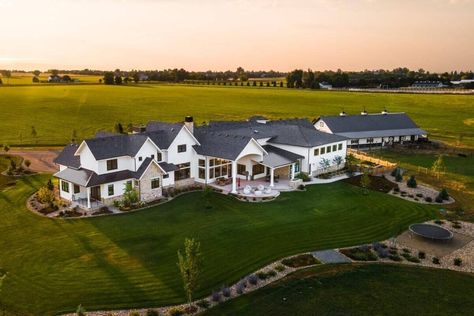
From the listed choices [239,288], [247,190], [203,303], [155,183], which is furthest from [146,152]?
[203,303]

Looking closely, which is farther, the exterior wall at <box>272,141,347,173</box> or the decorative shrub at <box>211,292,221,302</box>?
the exterior wall at <box>272,141,347,173</box>

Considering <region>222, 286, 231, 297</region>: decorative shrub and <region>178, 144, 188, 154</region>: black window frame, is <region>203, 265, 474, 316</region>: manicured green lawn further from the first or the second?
<region>178, 144, 188, 154</region>: black window frame

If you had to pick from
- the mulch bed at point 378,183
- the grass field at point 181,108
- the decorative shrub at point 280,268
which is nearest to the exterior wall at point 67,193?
the decorative shrub at point 280,268

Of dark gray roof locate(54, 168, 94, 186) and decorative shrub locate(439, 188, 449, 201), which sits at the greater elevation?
dark gray roof locate(54, 168, 94, 186)

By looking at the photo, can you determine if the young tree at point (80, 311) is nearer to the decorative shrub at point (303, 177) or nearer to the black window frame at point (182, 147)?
the black window frame at point (182, 147)

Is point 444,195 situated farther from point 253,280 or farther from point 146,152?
point 146,152

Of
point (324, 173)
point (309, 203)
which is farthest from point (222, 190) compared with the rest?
point (324, 173)

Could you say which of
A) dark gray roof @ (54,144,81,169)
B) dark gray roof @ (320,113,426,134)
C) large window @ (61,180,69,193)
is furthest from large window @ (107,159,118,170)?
dark gray roof @ (320,113,426,134)

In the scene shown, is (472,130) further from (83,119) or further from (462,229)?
(83,119)
